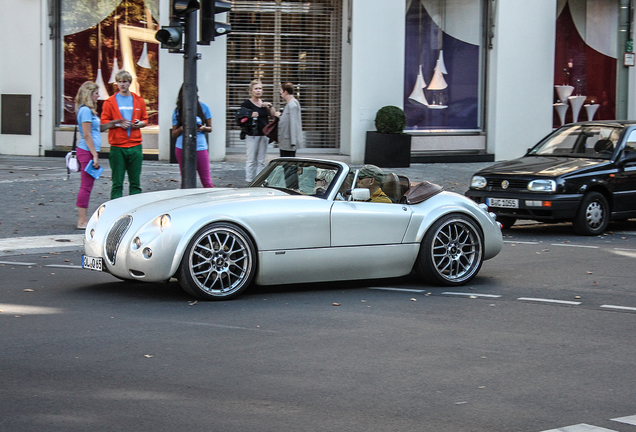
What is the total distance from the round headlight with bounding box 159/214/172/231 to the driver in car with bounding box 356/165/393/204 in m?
1.88

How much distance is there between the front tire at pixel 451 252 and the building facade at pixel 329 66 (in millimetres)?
12042

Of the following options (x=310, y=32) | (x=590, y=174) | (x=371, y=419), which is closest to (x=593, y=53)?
(x=310, y=32)

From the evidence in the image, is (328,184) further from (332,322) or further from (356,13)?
(356,13)

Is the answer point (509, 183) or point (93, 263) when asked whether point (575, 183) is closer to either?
point (509, 183)

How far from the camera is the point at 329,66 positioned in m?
21.1

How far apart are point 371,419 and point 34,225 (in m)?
8.42

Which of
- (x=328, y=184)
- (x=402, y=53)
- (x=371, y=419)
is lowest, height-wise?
(x=371, y=419)

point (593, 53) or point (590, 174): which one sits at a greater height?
point (593, 53)

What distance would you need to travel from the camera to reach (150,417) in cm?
435

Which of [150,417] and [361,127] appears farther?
[361,127]

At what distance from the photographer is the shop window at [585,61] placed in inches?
904

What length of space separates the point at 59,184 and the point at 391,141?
23.9 ft

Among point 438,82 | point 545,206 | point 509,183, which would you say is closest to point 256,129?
point 509,183

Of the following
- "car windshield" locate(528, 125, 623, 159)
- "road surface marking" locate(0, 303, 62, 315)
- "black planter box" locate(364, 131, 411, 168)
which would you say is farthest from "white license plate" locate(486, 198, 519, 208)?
"black planter box" locate(364, 131, 411, 168)
